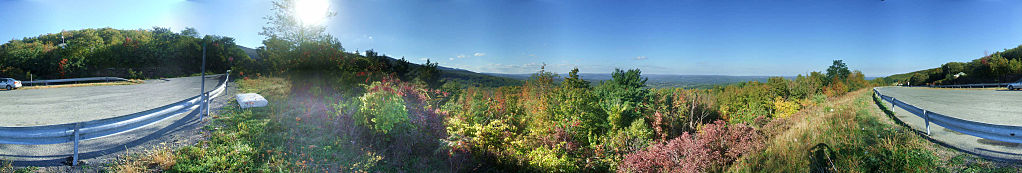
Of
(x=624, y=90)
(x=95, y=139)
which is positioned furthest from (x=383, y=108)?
(x=624, y=90)

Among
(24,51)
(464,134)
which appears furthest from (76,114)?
(24,51)

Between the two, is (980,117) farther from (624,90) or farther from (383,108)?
(383,108)

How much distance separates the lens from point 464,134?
8.88m

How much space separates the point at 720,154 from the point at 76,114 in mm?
14616

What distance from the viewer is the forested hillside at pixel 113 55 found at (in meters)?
15.1

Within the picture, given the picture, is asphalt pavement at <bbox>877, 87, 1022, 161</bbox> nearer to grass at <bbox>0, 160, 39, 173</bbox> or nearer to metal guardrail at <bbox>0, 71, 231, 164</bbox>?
metal guardrail at <bbox>0, 71, 231, 164</bbox>

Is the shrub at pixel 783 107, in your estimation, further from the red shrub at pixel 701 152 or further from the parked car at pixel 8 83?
the parked car at pixel 8 83

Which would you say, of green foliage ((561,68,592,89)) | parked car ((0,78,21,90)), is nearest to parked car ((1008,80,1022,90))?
green foliage ((561,68,592,89))

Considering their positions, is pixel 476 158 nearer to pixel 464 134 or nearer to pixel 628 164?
pixel 464 134

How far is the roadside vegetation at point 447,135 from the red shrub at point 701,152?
1.3 inches

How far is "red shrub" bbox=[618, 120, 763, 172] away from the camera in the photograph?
7559 mm

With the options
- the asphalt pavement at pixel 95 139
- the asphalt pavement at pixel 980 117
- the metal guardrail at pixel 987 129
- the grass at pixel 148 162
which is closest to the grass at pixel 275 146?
the grass at pixel 148 162

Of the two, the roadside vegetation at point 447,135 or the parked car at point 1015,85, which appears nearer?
the roadside vegetation at point 447,135

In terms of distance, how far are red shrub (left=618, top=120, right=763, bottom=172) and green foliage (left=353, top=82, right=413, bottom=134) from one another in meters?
5.63
